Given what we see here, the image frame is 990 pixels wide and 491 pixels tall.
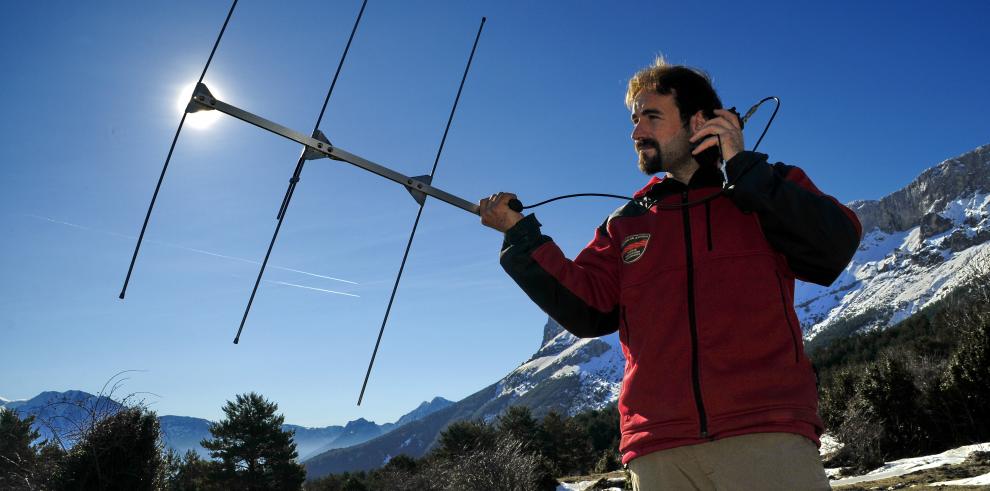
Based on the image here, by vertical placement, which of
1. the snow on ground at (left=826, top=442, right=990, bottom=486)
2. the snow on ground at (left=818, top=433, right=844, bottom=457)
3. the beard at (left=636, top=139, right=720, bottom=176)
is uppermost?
the beard at (left=636, top=139, right=720, bottom=176)

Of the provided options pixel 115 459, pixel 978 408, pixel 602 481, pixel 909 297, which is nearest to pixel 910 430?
pixel 978 408

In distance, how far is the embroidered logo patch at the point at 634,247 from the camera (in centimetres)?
240

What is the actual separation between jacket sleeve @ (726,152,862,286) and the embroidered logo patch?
0.39m

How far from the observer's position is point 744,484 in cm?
181

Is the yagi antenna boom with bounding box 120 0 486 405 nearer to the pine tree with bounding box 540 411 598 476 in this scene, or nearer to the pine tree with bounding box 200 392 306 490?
the pine tree with bounding box 200 392 306 490

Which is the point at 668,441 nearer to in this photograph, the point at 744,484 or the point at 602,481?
the point at 744,484

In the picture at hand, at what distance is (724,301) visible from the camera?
6.73 feet

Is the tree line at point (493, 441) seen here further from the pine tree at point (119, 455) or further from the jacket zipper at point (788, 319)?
the jacket zipper at point (788, 319)

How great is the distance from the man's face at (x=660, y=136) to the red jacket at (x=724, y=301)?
6.8 inches

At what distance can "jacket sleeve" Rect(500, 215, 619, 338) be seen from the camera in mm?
2537

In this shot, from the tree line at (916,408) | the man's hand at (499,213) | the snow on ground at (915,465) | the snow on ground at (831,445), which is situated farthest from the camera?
the snow on ground at (831,445)

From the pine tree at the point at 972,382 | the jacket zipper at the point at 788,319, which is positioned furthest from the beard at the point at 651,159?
the pine tree at the point at 972,382

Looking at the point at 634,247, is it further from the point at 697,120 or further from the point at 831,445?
the point at 831,445

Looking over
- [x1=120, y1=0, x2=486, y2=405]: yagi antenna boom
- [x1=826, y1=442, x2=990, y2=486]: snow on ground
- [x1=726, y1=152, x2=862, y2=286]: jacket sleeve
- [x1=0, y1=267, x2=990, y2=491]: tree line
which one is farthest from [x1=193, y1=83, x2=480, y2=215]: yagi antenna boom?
[x1=826, y1=442, x2=990, y2=486]: snow on ground
